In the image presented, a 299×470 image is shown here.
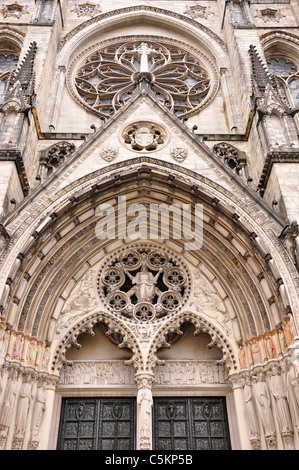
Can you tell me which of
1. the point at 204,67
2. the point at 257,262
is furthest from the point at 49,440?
the point at 204,67

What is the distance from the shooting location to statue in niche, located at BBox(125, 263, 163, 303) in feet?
31.8

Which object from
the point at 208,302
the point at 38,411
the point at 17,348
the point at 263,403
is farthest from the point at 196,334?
the point at 17,348

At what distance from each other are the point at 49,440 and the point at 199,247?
17.0ft

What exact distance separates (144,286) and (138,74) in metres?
7.81

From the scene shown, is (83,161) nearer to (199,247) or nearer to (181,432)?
(199,247)

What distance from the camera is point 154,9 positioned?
16.3 m

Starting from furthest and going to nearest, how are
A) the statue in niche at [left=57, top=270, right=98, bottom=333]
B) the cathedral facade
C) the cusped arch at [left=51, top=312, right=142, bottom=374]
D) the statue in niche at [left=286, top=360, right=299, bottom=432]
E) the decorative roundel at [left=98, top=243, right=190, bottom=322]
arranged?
the decorative roundel at [left=98, top=243, right=190, bottom=322], the statue in niche at [left=57, top=270, right=98, bottom=333], the cusped arch at [left=51, top=312, right=142, bottom=374], the cathedral facade, the statue in niche at [left=286, top=360, right=299, bottom=432]

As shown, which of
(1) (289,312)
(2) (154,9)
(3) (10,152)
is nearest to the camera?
(1) (289,312)

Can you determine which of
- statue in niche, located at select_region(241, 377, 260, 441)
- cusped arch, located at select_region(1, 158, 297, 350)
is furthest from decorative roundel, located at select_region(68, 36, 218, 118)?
statue in niche, located at select_region(241, 377, 260, 441)

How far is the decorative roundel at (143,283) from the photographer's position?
958 cm

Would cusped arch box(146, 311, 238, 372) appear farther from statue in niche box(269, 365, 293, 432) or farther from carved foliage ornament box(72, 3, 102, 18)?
carved foliage ornament box(72, 3, 102, 18)

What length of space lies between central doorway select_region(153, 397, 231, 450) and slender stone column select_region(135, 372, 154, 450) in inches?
27.9

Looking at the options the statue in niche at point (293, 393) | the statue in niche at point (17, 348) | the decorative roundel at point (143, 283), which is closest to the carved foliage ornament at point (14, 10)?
the decorative roundel at point (143, 283)

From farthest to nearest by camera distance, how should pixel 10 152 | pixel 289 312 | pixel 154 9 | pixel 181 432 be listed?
pixel 154 9 → pixel 10 152 → pixel 181 432 → pixel 289 312
